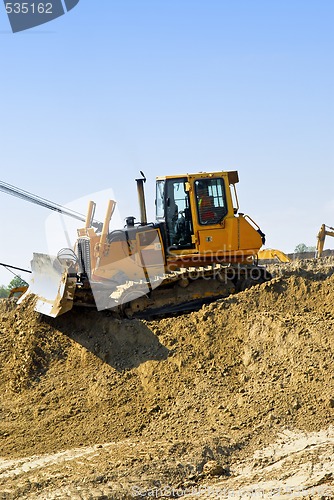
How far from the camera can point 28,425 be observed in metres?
10.7

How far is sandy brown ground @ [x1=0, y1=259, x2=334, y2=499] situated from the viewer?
8008 mm

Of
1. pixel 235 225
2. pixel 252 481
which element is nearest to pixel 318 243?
pixel 235 225

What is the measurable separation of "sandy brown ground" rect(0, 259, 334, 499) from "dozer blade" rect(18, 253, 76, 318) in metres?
0.37

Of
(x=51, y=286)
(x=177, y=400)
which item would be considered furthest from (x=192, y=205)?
(x=177, y=400)

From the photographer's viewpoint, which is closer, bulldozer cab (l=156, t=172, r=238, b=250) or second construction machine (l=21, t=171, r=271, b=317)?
second construction machine (l=21, t=171, r=271, b=317)

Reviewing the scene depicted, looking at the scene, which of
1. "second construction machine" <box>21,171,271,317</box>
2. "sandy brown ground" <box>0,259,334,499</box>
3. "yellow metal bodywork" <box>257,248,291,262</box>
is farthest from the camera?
"yellow metal bodywork" <box>257,248,291,262</box>

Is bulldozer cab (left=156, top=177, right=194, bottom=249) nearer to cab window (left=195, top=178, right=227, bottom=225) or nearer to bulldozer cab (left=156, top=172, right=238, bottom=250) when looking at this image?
bulldozer cab (left=156, top=172, right=238, bottom=250)

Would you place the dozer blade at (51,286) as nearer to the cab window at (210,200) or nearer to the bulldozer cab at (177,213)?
the bulldozer cab at (177,213)

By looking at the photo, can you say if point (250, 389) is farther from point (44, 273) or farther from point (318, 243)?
point (318, 243)

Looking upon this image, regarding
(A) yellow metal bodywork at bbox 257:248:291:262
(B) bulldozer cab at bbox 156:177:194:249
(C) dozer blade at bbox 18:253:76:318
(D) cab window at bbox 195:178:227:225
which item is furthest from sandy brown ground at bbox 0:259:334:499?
(A) yellow metal bodywork at bbox 257:248:291:262

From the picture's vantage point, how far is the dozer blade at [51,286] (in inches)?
488

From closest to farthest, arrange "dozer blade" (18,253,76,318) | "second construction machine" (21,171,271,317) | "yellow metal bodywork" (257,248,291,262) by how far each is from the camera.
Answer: "dozer blade" (18,253,76,318) < "second construction machine" (21,171,271,317) < "yellow metal bodywork" (257,248,291,262)

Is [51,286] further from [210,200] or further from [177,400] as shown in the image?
[177,400]

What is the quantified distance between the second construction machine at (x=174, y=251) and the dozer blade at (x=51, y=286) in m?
0.03
